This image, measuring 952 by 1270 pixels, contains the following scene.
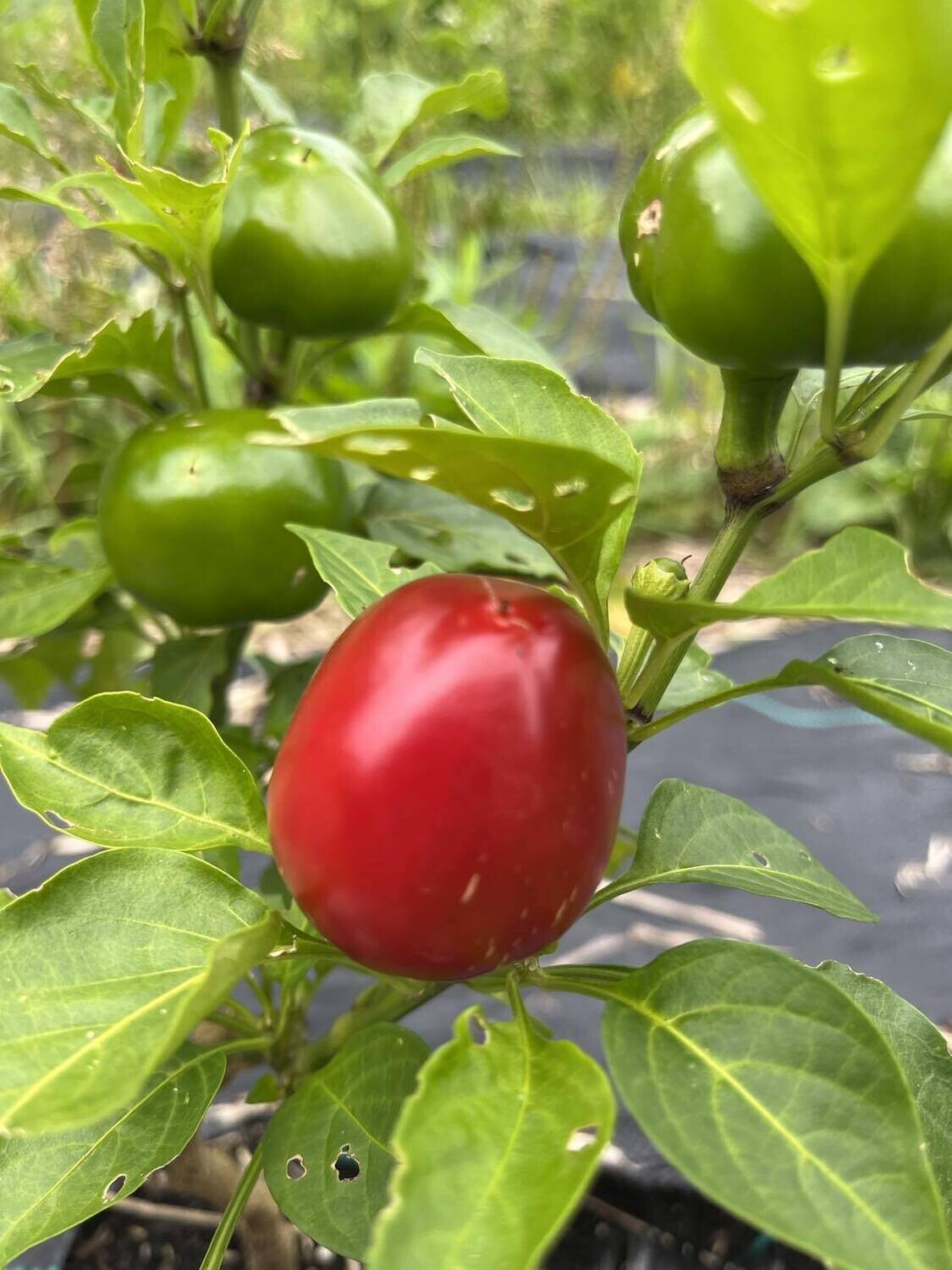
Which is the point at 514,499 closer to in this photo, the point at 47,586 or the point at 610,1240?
the point at 47,586

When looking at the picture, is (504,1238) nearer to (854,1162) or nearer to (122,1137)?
(854,1162)

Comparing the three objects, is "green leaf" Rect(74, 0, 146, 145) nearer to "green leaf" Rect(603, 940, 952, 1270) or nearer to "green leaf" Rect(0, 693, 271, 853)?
"green leaf" Rect(0, 693, 271, 853)

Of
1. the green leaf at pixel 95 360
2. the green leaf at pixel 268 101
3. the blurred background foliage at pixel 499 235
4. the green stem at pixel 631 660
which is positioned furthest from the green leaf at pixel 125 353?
the blurred background foliage at pixel 499 235

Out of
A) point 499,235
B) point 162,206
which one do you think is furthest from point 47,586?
point 499,235

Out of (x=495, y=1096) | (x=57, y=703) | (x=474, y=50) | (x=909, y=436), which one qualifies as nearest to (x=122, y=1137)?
(x=495, y=1096)

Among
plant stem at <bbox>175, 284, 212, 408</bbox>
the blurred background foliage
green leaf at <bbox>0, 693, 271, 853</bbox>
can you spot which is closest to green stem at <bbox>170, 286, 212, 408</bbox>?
plant stem at <bbox>175, 284, 212, 408</bbox>

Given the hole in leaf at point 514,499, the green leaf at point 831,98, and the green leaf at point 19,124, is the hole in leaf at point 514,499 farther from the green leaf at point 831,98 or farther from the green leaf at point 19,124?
the green leaf at point 19,124
